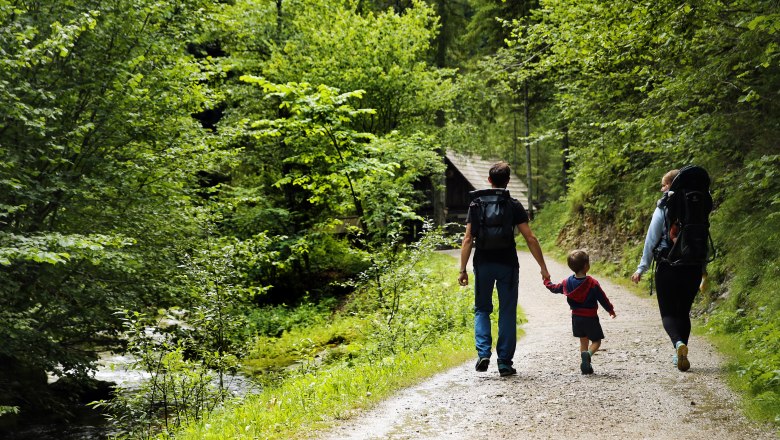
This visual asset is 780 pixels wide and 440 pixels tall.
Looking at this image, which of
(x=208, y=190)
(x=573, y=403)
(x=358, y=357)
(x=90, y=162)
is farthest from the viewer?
(x=208, y=190)

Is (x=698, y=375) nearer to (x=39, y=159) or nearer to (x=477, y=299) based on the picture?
(x=477, y=299)

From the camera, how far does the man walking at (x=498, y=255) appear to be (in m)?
6.95

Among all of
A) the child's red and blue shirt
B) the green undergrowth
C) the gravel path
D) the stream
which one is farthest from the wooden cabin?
the child's red and blue shirt

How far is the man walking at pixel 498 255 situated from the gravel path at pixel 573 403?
418mm

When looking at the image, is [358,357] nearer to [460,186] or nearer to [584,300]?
[584,300]

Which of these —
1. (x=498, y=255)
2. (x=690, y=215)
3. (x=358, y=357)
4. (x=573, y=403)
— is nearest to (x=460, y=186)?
(x=358, y=357)

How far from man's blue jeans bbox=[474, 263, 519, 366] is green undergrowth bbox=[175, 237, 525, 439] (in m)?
0.92

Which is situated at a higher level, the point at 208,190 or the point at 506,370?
the point at 208,190

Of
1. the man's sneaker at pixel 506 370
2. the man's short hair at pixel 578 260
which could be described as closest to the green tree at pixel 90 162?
the man's sneaker at pixel 506 370

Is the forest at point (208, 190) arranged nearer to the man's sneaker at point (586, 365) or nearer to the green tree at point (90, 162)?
the green tree at point (90, 162)

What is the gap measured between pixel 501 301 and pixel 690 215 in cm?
227

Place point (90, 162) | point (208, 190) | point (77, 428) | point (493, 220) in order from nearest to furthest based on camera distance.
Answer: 1. point (493, 220)
2. point (77, 428)
3. point (90, 162)
4. point (208, 190)

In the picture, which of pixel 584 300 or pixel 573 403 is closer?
pixel 573 403

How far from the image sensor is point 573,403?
237 inches
